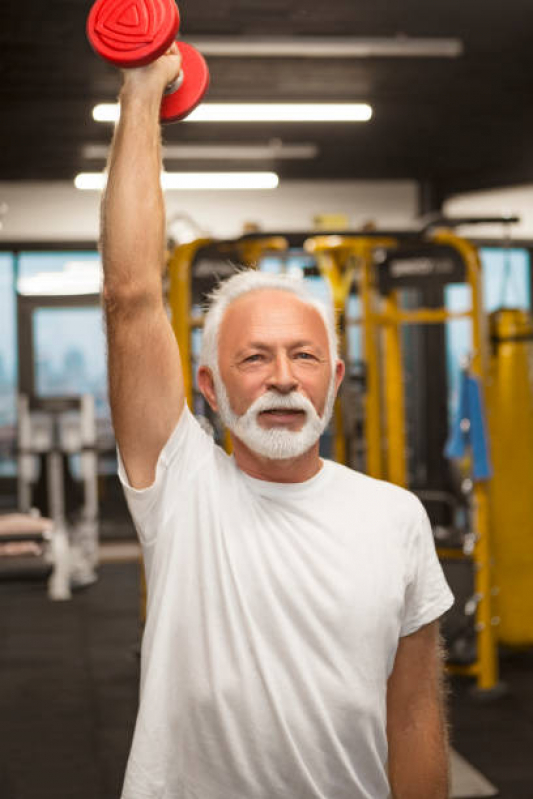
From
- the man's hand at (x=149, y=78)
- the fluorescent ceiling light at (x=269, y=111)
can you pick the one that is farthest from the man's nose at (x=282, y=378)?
the fluorescent ceiling light at (x=269, y=111)

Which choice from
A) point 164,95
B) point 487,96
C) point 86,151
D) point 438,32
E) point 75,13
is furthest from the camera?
point 86,151

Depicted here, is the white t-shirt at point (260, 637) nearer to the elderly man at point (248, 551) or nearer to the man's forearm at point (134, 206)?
the elderly man at point (248, 551)

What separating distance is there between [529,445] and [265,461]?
338 centimetres

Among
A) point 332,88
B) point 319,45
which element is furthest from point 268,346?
point 332,88

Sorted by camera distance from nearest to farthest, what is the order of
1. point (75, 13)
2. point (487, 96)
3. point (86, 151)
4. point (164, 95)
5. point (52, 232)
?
point (164, 95) < point (75, 13) < point (487, 96) < point (86, 151) < point (52, 232)

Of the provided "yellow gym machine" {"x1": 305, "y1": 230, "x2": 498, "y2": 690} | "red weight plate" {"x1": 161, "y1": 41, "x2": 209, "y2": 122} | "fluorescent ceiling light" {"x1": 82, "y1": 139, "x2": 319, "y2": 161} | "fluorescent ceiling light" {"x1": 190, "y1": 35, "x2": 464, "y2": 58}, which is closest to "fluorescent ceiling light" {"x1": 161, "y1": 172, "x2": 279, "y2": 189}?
"fluorescent ceiling light" {"x1": 82, "y1": 139, "x2": 319, "y2": 161}

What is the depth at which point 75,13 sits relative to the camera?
412 centimetres

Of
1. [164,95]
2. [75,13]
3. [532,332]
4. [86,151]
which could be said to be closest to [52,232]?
[86,151]

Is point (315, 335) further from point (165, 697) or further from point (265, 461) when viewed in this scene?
point (165, 697)

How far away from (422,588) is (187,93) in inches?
28.2

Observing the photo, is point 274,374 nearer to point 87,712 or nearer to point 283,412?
point 283,412

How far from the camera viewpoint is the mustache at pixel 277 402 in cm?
116

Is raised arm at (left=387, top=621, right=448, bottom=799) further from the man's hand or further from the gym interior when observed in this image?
the man's hand

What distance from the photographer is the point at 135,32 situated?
117cm
